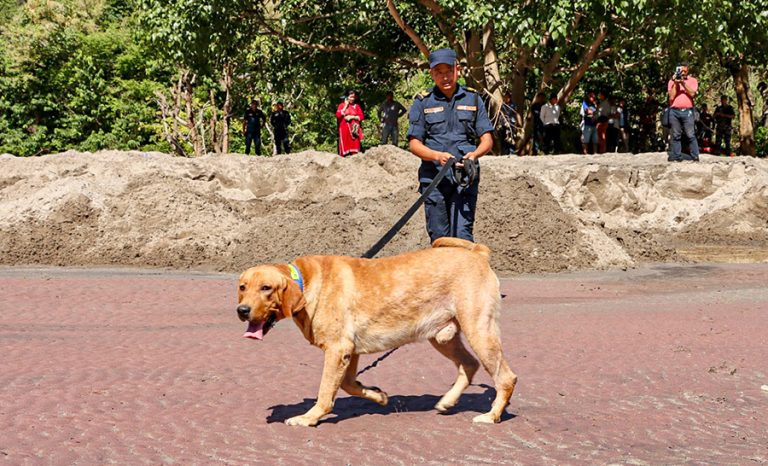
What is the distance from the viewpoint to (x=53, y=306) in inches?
460

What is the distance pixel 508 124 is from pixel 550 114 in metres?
1.34

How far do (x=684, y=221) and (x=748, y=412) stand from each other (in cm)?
1585

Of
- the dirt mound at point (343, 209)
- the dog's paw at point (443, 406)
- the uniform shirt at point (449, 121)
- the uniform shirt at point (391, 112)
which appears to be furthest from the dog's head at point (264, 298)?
the uniform shirt at point (391, 112)

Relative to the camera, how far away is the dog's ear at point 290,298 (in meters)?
5.82

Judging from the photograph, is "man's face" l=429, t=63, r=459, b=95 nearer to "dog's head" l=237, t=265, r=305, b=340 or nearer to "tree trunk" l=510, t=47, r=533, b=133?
"dog's head" l=237, t=265, r=305, b=340

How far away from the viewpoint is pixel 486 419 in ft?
20.0

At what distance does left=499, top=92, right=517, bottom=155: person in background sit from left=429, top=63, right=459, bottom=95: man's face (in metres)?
18.8

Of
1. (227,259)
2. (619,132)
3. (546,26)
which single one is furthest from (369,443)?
(619,132)

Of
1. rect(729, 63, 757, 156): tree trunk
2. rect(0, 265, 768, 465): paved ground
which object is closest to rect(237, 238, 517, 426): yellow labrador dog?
rect(0, 265, 768, 465): paved ground

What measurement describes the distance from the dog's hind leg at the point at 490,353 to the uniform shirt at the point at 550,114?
22.4m

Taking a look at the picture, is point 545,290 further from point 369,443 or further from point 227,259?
point 369,443

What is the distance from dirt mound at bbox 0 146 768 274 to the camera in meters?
16.9

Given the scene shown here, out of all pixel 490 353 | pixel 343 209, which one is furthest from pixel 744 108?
pixel 490 353

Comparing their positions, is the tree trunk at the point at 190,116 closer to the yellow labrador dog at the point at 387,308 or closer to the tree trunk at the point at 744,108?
Answer: the tree trunk at the point at 744,108
